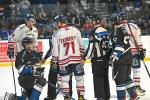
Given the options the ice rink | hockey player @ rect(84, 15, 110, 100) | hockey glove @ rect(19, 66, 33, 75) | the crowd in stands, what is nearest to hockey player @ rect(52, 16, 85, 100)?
hockey player @ rect(84, 15, 110, 100)

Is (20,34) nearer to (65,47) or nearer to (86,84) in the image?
(65,47)

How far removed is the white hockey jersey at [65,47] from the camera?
709cm

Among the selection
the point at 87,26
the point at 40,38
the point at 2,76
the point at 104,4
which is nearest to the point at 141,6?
the point at 104,4

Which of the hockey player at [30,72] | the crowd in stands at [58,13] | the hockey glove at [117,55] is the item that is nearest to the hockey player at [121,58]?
the hockey glove at [117,55]

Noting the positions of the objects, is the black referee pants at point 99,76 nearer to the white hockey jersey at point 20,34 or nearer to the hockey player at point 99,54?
the hockey player at point 99,54

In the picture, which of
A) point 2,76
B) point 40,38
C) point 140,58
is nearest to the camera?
point 140,58

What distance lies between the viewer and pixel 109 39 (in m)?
7.27

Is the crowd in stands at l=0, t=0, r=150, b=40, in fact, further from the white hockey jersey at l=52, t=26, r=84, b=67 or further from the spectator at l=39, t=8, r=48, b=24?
the white hockey jersey at l=52, t=26, r=84, b=67

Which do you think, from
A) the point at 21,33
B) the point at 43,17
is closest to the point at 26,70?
the point at 21,33

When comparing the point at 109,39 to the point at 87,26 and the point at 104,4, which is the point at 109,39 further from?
the point at 104,4

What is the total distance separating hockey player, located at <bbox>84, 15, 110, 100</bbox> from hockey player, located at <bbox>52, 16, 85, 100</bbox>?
208mm

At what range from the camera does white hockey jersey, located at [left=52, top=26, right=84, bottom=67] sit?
7.09 m

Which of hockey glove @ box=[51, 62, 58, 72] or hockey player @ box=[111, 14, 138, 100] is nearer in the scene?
hockey player @ box=[111, 14, 138, 100]

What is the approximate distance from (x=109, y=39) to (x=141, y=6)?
252 inches
